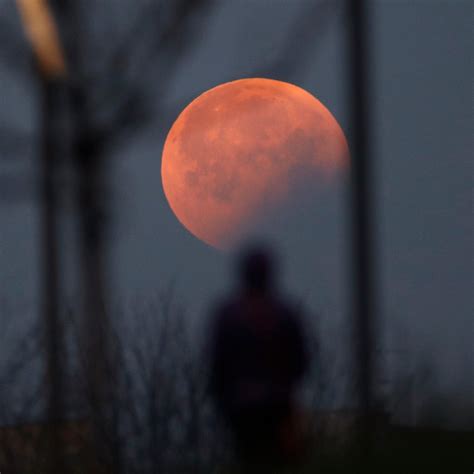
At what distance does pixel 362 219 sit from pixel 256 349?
2.08ft

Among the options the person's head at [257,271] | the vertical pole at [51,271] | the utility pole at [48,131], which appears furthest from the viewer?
the utility pole at [48,131]

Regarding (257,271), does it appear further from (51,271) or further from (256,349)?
(51,271)

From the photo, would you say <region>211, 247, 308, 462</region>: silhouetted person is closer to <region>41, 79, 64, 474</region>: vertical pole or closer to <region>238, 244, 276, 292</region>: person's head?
<region>238, 244, 276, 292</region>: person's head

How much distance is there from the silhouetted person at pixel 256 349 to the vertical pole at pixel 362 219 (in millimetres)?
245

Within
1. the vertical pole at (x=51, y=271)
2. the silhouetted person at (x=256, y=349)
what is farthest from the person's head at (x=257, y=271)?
the vertical pole at (x=51, y=271)

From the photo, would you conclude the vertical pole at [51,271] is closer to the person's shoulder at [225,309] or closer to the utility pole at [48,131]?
the utility pole at [48,131]

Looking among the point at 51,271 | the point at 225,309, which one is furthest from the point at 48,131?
the point at 225,309

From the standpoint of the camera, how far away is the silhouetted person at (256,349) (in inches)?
161

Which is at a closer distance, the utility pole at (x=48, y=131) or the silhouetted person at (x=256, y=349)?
the silhouetted person at (x=256, y=349)

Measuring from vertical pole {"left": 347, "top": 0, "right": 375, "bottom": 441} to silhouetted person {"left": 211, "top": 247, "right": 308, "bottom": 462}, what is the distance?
0.25 m

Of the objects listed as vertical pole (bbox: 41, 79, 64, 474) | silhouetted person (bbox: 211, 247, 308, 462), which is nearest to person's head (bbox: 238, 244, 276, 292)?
silhouetted person (bbox: 211, 247, 308, 462)

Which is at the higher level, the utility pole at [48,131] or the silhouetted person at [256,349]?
the utility pole at [48,131]

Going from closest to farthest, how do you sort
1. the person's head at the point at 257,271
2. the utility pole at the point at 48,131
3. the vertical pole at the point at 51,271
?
the person's head at the point at 257,271 → the vertical pole at the point at 51,271 → the utility pole at the point at 48,131

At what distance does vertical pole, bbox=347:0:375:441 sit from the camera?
4.14m
